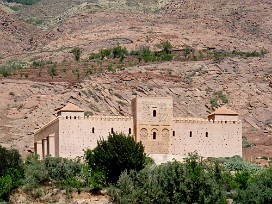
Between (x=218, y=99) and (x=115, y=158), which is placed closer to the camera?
(x=115, y=158)

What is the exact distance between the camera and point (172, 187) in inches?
1880

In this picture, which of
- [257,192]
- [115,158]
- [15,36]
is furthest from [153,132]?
[15,36]

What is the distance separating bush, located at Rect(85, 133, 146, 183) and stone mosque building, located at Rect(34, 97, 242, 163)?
3.04m

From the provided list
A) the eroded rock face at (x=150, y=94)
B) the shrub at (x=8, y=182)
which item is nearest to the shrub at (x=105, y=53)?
the eroded rock face at (x=150, y=94)

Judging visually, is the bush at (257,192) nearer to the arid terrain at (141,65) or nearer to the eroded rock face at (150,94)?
the arid terrain at (141,65)

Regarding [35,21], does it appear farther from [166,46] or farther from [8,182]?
Answer: [8,182]

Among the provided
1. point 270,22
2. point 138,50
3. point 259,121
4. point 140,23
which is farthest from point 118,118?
point 270,22

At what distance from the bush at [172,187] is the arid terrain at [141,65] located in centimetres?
1594

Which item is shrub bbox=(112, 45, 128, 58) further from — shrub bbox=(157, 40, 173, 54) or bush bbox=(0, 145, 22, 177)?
bush bbox=(0, 145, 22, 177)

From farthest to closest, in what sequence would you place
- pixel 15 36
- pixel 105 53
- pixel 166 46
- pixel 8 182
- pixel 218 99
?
pixel 15 36, pixel 166 46, pixel 105 53, pixel 218 99, pixel 8 182

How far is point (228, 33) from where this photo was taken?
10319 cm

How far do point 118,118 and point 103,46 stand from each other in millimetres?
38773

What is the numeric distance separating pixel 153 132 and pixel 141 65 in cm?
2670

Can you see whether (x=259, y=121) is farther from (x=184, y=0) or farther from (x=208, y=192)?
(x=184, y=0)
